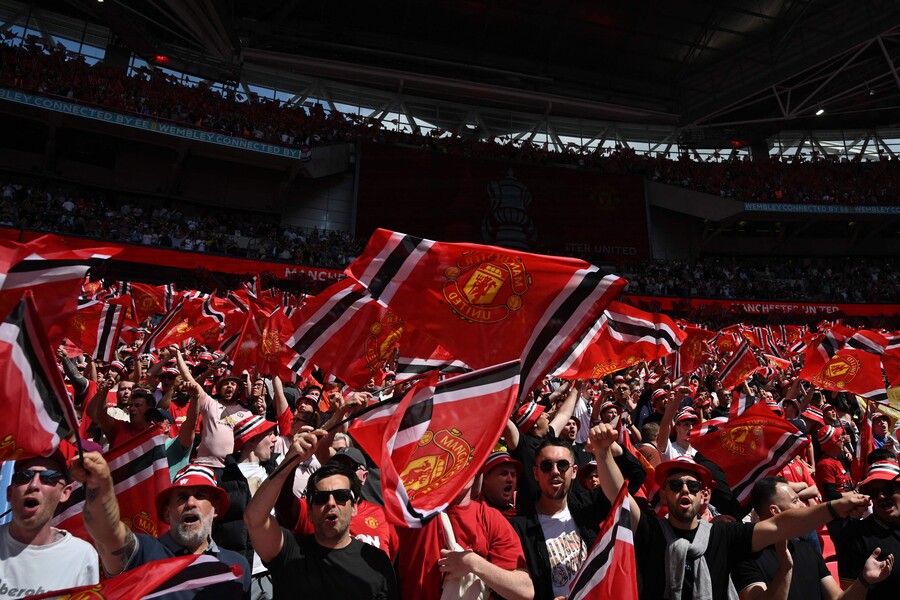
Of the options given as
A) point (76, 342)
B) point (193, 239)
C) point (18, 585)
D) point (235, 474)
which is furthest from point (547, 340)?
point (193, 239)

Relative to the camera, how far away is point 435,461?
3.26 m

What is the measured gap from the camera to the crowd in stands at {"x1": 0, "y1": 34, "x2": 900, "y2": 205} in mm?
25516

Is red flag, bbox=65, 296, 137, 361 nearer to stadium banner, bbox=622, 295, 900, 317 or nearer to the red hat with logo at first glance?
the red hat with logo

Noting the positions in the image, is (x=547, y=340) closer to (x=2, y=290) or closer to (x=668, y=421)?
(x=668, y=421)

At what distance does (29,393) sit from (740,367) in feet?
32.4

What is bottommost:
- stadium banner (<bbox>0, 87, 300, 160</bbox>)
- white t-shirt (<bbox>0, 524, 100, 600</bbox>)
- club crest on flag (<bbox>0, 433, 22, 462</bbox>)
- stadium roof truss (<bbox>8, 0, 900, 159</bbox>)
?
white t-shirt (<bbox>0, 524, 100, 600</bbox>)

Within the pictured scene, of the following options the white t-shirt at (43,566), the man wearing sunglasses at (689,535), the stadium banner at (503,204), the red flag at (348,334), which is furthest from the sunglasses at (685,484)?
the stadium banner at (503,204)

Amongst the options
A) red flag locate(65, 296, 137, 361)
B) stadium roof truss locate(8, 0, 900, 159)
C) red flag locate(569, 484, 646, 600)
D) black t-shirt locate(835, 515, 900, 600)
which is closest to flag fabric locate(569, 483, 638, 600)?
red flag locate(569, 484, 646, 600)

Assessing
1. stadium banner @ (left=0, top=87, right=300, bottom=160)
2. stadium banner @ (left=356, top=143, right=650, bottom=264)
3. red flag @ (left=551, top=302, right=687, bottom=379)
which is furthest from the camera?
stadium banner @ (left=356, top=143, right=650, bottom=264)

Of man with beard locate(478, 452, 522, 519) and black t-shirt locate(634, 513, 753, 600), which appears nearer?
black t-shirt locate(634, 513, 753, 600)

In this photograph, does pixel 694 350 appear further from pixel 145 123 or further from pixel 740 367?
pixel 145 123

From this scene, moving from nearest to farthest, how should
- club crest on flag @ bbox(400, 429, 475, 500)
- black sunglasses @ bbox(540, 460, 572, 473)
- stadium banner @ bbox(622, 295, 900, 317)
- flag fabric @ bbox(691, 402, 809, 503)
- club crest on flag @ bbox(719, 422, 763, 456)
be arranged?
club crest on flag @ bbox(400, 429, 475, 500) < black sunglasses @ bbox(540, 460, 572, 473) < flag fabric @ bbox(691, 402, 809, 503) < club crest on flag @ bbox(719, 422, 763, 456) < stadium banner @ bbox(622, 295, 900, 317)

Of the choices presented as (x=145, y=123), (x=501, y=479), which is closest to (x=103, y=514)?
(x=501, y=479)

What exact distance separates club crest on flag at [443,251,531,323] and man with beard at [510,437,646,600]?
1223 mm
